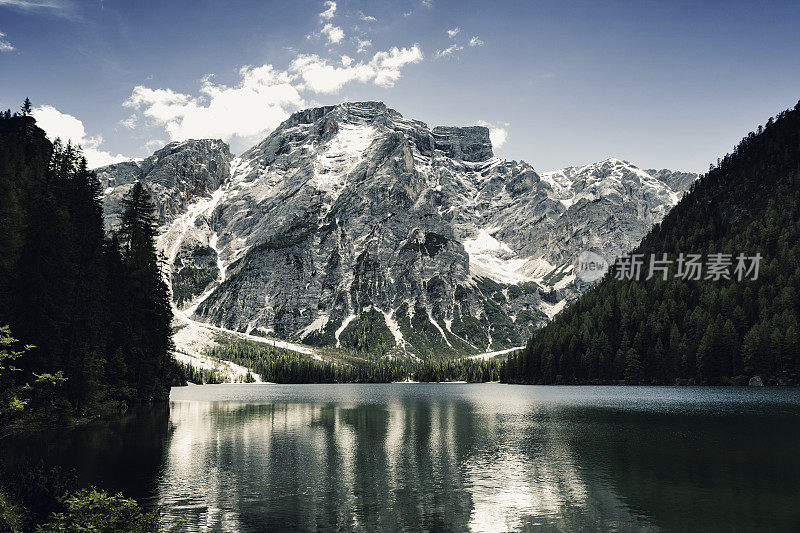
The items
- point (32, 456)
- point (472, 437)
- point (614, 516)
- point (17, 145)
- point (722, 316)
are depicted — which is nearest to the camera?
point (614, 516)

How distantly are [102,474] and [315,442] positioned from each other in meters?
28.9

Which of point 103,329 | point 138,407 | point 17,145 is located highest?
point 17,145

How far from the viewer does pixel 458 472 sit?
50375 millimetres

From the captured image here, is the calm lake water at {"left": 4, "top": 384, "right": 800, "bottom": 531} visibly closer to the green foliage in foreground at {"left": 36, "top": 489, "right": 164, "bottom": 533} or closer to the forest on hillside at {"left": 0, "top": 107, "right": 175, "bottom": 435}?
the forest on hillside at {"left": 0, "top": 107, "right": 175, "bottom": 435}

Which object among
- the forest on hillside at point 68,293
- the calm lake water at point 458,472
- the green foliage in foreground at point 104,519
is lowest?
the calm lake water at point 458,472

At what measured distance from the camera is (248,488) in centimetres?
4362

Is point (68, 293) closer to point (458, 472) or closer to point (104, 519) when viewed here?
point (458, 472)

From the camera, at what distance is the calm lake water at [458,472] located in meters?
35.3

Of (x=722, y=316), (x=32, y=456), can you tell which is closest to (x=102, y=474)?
(x=32, y=456)

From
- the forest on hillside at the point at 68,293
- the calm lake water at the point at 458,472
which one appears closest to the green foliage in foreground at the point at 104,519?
the forest on hillside at the point at 68,293

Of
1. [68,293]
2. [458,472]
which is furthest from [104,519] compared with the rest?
[68,293]

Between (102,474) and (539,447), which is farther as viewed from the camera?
(539,447)

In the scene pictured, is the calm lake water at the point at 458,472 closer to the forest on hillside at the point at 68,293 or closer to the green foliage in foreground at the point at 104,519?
the forest on hillside at the point at 68,293

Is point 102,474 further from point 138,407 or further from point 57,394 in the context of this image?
point 138,407
